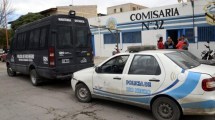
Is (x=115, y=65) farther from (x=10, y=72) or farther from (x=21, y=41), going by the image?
(x=10, y=72)

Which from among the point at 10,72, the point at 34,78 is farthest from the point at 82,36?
the point at 10,72

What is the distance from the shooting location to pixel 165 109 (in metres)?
5.39

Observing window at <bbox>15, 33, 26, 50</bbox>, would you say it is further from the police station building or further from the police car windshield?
the police station building

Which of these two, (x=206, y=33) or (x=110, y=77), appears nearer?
(x=110, y=77)

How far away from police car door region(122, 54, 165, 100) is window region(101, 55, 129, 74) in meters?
0.30

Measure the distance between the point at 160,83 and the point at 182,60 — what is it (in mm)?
751

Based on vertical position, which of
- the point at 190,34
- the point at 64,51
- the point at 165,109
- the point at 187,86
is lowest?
the point at 165,109

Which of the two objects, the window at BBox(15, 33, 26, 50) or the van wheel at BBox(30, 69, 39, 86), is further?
the window at BBox(15, 33, 26, 50)

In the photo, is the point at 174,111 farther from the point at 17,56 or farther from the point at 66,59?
the point at 17,56

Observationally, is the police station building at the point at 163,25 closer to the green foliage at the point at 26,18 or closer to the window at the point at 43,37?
the window at the point at 43,37

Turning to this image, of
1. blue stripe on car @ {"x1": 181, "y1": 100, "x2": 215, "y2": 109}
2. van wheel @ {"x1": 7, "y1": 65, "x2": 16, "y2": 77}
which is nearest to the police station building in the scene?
van wheel @ {"x1": 7, "y1": 65, "x2": 16, "y2": 77}

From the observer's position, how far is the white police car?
4938mm

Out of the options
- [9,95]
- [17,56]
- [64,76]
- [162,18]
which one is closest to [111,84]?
[64,76]

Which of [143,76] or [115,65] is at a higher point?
[115,65]
